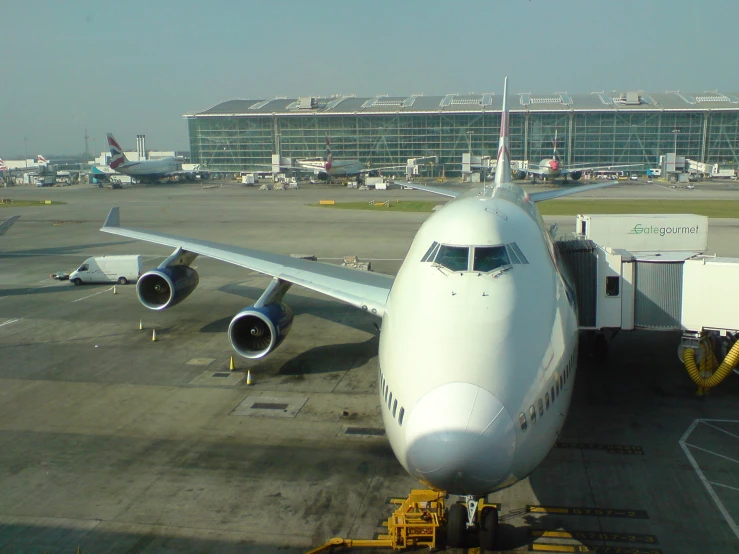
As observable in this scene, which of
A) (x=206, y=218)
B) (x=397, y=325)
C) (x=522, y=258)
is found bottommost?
(x=206, y=218)

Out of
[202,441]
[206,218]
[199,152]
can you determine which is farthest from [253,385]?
[199,152]

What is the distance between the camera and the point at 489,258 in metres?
11.2

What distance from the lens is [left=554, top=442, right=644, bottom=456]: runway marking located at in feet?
46.9

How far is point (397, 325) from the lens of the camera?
425 inches

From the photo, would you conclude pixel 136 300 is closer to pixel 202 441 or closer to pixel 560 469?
pixel 202 441

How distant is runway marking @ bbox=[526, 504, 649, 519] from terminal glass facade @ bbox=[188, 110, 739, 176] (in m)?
135

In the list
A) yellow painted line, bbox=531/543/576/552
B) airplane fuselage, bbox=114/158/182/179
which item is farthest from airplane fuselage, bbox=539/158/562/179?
yellow painted line, bbox=531/543/576/552

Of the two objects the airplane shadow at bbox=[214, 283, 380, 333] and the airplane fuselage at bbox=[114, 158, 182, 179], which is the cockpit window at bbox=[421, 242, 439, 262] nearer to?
the airplane shadow at bbox=[214, 283, 380, 333]

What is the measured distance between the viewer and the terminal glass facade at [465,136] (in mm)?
138000

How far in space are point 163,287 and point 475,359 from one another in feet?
59.6

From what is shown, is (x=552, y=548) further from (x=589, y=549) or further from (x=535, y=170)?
(x=535, y=170)

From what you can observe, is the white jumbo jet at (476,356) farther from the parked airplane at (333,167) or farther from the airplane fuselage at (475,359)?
the parked airplane at (333,167)

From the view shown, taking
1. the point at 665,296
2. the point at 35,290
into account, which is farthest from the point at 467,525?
the point at 35,290

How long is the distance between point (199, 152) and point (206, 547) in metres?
162
